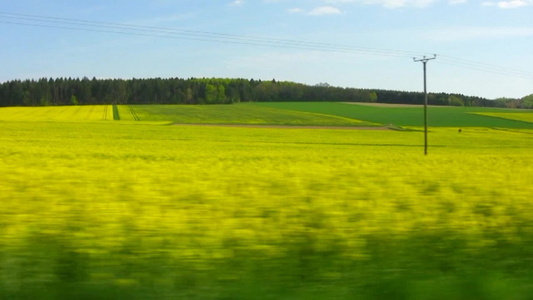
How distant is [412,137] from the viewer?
5222cm

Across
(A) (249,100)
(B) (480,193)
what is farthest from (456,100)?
(B) (480,193)

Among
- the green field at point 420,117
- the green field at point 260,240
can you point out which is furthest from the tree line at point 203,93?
the green field at point 260,240

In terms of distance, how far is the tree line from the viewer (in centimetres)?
10906

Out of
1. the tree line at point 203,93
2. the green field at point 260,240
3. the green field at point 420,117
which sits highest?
the tree line at point 203,93

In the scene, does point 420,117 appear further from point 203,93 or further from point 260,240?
point 260,240

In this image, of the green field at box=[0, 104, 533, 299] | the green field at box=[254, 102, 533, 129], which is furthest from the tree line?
the green field at box=[0, 104, 533, 299]

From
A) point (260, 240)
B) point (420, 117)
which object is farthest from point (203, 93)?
point (260, 240)

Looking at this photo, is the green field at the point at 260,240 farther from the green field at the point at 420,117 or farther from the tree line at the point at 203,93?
the tree line at the point at 203,93

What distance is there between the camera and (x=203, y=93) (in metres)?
116

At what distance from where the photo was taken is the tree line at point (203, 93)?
358 ft

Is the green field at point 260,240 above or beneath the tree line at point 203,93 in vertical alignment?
beneath

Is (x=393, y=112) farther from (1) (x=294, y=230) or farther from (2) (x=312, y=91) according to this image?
(1) (x=294, y=230)

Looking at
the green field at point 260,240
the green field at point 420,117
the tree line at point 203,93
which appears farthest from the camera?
the tree line at point 203,93

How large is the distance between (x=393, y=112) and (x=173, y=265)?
85785 mm
